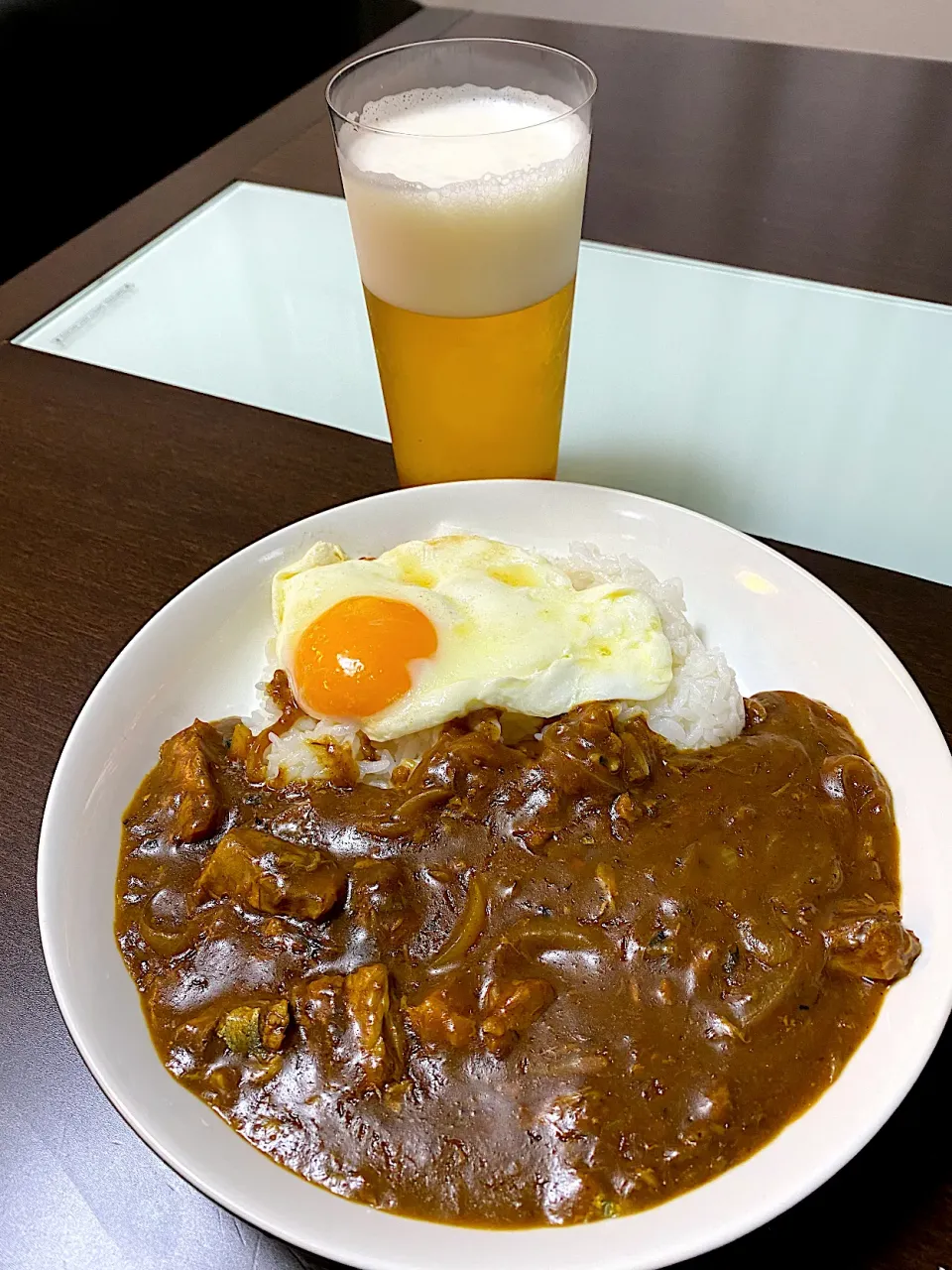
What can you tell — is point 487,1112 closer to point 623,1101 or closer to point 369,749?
point 623,1101

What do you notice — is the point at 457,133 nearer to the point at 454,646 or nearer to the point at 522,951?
the point at 454,646

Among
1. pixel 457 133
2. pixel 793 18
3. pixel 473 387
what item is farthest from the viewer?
pixel 793 18

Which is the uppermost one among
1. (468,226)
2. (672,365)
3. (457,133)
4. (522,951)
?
(457,133)

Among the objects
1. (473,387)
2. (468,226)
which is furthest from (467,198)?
(473,387)

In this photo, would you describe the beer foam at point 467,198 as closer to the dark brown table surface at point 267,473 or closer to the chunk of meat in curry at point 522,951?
the dark brown table surface at point 267,473

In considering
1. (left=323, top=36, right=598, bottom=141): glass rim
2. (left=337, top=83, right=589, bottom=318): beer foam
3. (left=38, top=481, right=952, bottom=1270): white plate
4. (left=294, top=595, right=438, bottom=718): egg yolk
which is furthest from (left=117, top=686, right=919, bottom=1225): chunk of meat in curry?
(left=323, top=36, right=598, bottom=141): glass rim

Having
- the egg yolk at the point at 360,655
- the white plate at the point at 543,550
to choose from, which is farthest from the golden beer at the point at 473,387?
the egg yolk at the point at 360,655

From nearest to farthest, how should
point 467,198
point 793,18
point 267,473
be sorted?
1. point 467,198
2. point 267,473
3. point 793,18
